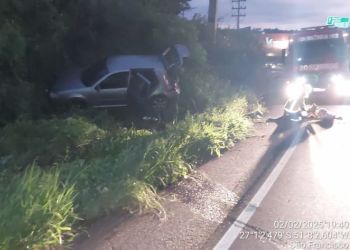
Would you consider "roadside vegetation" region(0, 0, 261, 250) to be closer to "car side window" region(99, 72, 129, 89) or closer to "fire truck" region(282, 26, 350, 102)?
"car side window" region(99, 72, 129, 89)

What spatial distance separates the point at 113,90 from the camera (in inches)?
601

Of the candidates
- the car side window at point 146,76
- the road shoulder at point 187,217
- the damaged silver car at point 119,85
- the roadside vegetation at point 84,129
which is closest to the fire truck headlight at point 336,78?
the roadside vegetation at point 84,129

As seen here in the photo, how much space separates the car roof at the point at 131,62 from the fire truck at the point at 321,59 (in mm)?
6696

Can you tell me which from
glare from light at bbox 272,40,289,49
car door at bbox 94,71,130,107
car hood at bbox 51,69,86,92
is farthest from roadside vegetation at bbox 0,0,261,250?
glare from light at bbox 272,40,289,49

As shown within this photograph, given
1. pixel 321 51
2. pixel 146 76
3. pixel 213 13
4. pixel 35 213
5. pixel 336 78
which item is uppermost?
pixel 213 13

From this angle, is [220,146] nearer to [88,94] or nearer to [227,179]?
[227,179]

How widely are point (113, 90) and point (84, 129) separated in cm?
552

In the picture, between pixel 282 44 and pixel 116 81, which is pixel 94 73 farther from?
pixel 282 44

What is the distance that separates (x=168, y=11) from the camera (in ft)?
64.1

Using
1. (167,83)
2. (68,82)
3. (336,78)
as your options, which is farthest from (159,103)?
(336,78)

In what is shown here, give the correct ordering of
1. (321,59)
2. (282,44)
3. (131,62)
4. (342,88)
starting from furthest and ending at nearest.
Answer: (282,44)
(342,88)
(321,59)
(131,62)

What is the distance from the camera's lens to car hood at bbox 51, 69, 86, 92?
14836 mm

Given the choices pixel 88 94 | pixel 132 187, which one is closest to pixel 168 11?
pixel 88 94

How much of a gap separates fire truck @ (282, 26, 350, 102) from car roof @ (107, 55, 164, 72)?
264 inches
